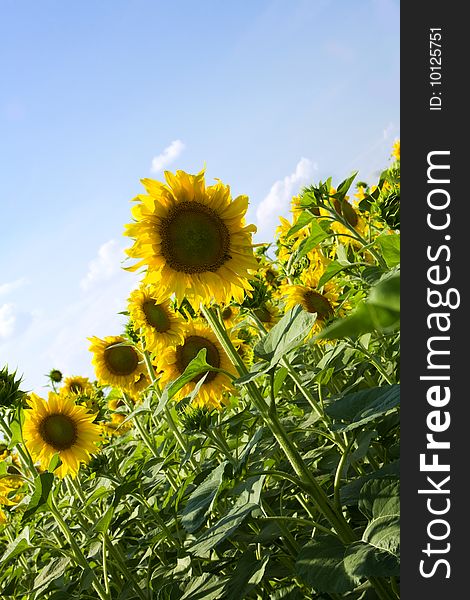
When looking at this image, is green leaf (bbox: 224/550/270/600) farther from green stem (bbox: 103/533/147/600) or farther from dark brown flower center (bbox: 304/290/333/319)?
dark brown flower center (bbox: 304/290/333/319)

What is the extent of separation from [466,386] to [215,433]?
80.8 inches

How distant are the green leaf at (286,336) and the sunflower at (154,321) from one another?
168 cm

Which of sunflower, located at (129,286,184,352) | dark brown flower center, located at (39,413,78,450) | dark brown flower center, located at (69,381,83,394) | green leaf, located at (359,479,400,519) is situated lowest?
green leaf, located at (359,479,400,519)

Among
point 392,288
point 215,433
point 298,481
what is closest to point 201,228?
point 215,433

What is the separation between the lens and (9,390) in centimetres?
307

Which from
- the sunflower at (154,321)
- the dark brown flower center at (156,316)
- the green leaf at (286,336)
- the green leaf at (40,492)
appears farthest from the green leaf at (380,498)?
the dark brown flower center at (156,316)

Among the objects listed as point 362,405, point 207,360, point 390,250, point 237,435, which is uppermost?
point 207,360

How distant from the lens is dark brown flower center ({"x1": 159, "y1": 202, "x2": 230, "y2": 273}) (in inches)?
87.4

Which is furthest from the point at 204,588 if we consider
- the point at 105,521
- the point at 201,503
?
the point at 201,503

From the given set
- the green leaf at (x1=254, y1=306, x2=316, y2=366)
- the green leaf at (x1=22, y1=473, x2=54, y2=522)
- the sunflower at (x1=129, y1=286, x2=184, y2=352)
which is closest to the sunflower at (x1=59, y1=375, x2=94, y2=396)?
the sunflower at (x1=129, y1=286, x2=184, y2=352)

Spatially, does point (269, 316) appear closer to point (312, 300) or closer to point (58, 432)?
point (312, 300)

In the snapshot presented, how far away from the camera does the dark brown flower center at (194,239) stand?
7.29ft

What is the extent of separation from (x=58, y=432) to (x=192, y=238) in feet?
6.60

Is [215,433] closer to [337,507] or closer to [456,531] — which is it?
[337,507]
